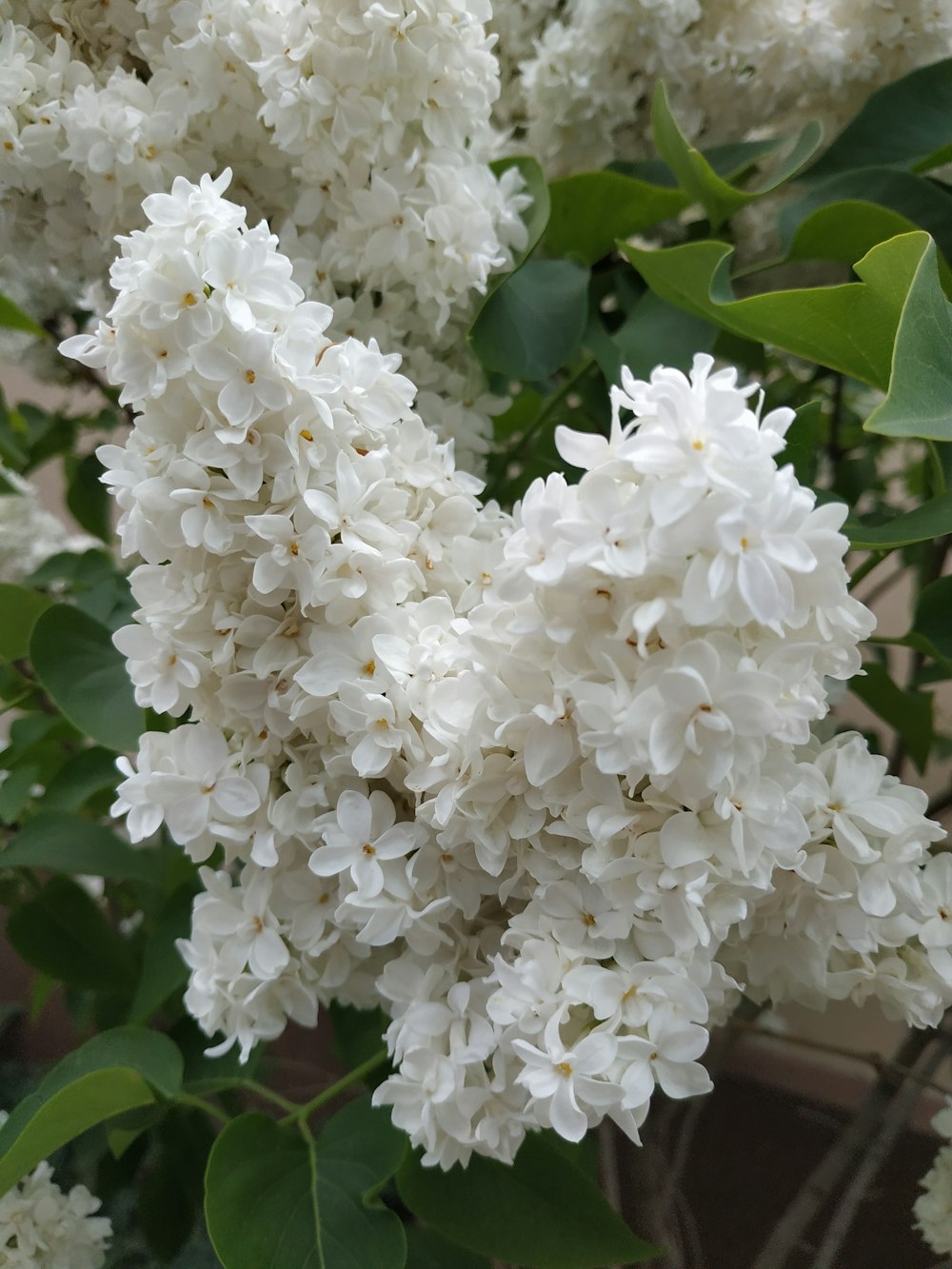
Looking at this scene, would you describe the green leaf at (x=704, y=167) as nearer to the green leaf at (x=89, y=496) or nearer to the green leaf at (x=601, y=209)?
the green leaf at (x=601, y=209)

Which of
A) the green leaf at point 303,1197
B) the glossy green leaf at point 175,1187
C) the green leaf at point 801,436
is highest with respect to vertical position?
the green leaf at point 801,436

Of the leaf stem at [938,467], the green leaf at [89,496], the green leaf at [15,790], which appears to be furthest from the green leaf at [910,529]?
the green leaf at [89,496]

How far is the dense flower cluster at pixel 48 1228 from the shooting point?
509mm

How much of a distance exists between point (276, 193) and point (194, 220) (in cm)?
19

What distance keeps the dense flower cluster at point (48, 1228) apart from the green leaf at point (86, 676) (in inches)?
7.9

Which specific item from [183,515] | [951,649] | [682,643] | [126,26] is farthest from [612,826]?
[126,26]

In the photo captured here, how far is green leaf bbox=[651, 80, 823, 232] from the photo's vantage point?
1.55ft

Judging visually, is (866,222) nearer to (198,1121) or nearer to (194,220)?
(194,220)

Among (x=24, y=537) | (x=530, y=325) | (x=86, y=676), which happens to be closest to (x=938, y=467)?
(x=530, y=325)

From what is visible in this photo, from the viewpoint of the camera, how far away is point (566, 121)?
60cm

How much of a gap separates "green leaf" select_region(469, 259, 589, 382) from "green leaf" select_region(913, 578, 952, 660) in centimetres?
22

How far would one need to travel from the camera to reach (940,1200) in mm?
A: 474

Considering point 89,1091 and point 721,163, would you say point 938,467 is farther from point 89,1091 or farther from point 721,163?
point 89,1091

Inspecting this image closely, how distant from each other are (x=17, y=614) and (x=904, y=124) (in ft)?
1.88
